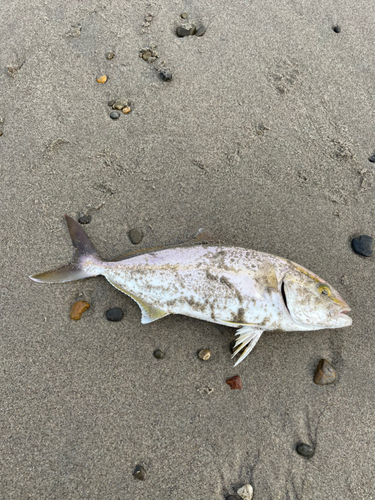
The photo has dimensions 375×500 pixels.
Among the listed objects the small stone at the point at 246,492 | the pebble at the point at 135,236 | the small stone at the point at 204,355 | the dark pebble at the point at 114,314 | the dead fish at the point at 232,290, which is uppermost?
the dead fish at the point at 232,290

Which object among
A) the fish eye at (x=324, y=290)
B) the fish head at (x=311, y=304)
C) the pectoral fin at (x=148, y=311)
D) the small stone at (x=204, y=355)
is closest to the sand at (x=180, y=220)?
the small stone at (x=204, y=355)

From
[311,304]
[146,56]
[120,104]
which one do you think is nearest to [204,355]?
[311,304]

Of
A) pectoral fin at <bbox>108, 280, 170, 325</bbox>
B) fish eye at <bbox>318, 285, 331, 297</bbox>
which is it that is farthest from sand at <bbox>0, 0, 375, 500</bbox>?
fish eye at <bbox>318, 285, 331, 297</bbox>

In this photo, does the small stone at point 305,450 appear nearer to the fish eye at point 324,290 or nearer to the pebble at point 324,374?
the pebble at point 324,374

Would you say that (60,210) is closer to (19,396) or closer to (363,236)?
(19,396)

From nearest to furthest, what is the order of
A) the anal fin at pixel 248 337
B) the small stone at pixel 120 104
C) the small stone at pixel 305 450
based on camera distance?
the small stone at pixel 305 450
the anal fin at pixel 248 337
the small stone at pixel 120 104

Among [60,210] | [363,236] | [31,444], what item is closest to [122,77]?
[60,210]
